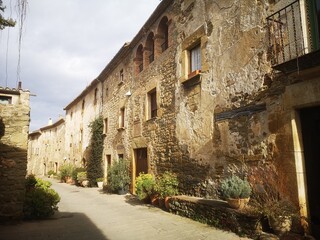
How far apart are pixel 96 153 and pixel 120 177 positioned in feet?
16.3

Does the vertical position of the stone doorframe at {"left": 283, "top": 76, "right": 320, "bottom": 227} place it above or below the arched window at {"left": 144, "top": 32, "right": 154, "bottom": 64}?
below

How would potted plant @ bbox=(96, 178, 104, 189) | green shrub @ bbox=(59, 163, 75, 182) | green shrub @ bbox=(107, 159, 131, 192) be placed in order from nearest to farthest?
green shrub @ bbox=(107, 159, 131, 192) → potted plant @ bbox=(96, 178, 104, 189) → green shrub @ bbox=(59, 163, 75, 182)

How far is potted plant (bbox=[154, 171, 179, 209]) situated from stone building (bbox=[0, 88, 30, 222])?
407 cm

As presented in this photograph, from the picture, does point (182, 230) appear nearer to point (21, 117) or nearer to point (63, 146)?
point (21, 117)

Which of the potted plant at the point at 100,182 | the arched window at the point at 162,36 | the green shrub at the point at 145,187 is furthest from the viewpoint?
the potted plant at the point at 100,182

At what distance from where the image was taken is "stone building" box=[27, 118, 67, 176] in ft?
88.5

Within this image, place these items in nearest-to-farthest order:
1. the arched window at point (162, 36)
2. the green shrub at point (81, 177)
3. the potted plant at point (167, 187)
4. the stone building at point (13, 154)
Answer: the stone building at point (13, 154), the potted plant at point (167, 187), the arched window at point (162, 36), the green shrub at point (81, 177)

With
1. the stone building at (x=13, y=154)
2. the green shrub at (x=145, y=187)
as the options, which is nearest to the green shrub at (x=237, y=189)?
the green shrub at (x=145, y=187)

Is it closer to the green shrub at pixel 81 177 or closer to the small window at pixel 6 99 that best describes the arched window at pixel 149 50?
the small window at pixel 6 99

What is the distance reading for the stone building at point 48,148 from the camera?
2697 cm

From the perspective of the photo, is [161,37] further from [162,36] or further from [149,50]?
[149,50]

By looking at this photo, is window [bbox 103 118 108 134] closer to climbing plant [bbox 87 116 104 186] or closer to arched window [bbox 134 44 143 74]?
climbing plant [bbox 87 116 104 186]

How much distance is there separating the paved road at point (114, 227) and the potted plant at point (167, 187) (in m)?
0.41

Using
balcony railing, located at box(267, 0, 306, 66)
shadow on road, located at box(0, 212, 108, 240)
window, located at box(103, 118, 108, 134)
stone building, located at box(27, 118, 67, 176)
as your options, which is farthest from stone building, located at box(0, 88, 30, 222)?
stone building, located at box(27, 118, 67, 176)
